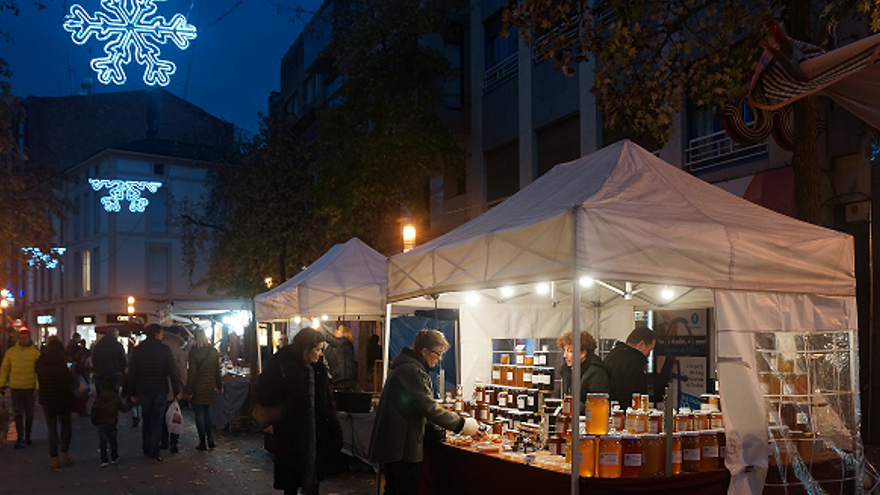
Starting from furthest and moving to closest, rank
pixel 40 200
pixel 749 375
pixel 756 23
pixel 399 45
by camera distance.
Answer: pixel 40 200 < pixel 399 45 < pixel 756 23 < pixel 749 375

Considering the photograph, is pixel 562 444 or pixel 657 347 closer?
pixel 562 444

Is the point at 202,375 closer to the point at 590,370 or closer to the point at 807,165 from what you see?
the point at 590,370

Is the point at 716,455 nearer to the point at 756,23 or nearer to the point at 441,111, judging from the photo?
the point at 756,23

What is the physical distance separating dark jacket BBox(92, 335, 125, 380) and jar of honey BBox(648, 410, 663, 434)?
13.9 metres

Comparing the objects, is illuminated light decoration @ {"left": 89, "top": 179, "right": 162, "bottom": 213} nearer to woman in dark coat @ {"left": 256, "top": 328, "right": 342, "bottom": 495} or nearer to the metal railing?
the metal railing

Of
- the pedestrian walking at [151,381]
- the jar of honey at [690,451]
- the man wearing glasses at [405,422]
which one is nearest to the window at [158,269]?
the pedestrian walking at [151,381]

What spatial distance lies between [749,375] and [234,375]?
1593cm

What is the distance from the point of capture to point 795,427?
5.98 metres

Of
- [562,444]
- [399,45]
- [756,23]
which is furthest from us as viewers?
[399,45]

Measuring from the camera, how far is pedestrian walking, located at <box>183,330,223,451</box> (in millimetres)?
12962

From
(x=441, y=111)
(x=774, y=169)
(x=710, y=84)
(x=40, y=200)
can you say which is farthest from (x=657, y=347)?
(x=40, y=200)

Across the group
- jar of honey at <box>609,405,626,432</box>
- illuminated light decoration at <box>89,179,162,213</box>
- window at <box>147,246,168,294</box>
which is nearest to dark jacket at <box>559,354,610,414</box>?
jar of honey at <box>609,405,626,432</box>

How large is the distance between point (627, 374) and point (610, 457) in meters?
2.44

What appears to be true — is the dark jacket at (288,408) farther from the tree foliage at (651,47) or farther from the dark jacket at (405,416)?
the tree foliage at (651,47)
